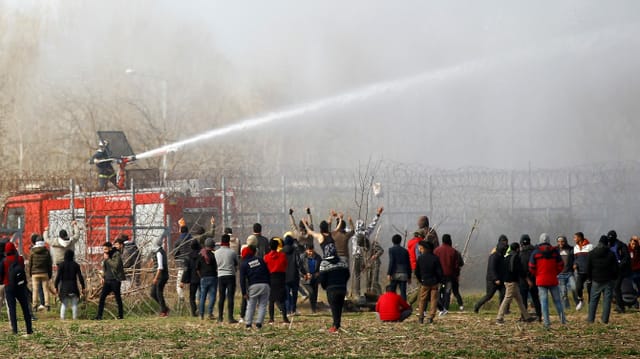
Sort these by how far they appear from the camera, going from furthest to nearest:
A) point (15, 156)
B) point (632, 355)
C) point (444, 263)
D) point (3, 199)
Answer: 1. point (15, 156)
2. point (3, 199)
3. point (444, 263)
4. point (632, 355)

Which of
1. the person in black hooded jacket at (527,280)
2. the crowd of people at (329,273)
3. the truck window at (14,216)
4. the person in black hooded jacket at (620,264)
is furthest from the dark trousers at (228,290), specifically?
the truck window at (14,216)

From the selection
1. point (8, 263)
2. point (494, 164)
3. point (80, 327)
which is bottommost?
point (80, 327)

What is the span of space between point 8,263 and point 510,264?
8.39m

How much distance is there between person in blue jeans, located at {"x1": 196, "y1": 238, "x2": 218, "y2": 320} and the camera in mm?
21016

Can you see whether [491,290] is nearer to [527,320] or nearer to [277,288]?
[527,320]

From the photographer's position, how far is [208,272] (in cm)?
2103

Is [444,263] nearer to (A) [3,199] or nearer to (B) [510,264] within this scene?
(B) [510,264]

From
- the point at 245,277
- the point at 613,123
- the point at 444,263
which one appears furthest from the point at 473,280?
the point at 613,123

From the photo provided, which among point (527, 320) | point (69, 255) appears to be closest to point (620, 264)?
point (527, 320)

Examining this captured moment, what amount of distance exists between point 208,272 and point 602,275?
7.16 metres

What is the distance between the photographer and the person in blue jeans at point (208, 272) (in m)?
21.0

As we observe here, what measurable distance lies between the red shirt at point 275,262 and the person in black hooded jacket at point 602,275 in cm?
531

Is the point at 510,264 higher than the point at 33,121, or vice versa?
the point at 33,121

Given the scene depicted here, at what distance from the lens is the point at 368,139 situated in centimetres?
4509
